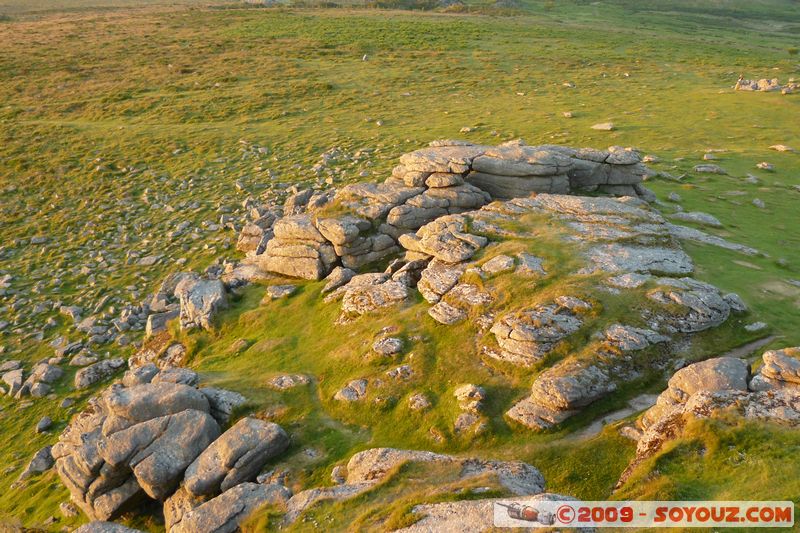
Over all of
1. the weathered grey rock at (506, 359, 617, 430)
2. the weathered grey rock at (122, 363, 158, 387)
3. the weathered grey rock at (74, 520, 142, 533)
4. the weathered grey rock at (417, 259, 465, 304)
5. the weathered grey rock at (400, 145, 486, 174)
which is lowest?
the weathered grey rock at (122, 363, 158, 387)

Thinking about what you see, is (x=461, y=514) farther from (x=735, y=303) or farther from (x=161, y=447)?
(x=735, y=303)

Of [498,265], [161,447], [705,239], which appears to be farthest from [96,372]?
[705,239]

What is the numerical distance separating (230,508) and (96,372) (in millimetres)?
15525

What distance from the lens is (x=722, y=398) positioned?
14516 millimetres

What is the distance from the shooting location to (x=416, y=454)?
612 inches

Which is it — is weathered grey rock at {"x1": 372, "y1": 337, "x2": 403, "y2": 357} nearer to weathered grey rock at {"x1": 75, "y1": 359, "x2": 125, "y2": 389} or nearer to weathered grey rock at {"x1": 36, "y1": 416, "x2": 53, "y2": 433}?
weathered grey rock at {"x1": 75, "y1": 359, "x2": 125, "y2": 389}

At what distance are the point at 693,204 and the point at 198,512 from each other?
1279 inches

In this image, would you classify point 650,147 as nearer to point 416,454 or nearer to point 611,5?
point 416,454

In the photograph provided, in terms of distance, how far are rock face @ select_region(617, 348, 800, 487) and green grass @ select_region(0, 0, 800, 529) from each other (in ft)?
3.18

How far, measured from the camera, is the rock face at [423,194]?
93.7ft

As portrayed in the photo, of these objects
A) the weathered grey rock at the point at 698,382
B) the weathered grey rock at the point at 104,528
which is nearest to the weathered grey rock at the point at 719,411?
the weathered grey rock at the point at 698,382

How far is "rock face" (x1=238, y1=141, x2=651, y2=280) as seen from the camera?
28.6m

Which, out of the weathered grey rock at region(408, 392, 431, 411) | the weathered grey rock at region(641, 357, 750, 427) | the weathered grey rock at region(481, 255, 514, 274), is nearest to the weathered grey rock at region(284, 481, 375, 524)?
the weathered grey rock at region(408, 392, 431, 411)

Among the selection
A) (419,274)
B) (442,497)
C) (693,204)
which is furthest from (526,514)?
(693,204)
